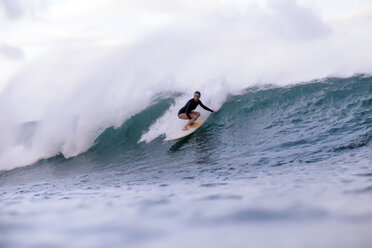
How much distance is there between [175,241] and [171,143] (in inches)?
367

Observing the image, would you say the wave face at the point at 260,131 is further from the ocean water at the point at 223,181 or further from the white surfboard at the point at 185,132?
the white surfboard at the point at 185,132

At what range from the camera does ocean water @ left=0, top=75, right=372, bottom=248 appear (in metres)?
1.94

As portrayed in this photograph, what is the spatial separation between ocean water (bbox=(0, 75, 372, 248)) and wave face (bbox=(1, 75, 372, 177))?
0.13ft

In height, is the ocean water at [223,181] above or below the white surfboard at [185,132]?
below

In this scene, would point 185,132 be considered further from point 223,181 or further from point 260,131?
point 223,181

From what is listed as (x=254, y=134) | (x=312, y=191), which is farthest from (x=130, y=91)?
(x=312, y=191)

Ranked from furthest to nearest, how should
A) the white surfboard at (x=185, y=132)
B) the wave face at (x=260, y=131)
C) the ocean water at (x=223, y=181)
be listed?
the white surfboard at (x=185, y=132), the wave face at (x=260, y=131), the ocean water at (x=223, y=181)

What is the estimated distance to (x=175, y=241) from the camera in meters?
1.81

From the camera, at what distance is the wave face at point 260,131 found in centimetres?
775

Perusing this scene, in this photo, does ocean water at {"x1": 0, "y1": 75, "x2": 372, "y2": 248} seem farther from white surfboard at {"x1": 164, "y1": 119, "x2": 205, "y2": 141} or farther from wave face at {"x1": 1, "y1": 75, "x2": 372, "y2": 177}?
white surfboard at {"x1": 164, "y1": 119, "x2": 205, "y2": 141}

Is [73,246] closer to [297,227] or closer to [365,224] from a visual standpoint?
[297,227]

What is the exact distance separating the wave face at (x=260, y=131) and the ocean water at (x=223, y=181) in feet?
0.13

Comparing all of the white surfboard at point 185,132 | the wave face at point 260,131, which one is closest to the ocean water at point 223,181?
the wave face at point 260,131

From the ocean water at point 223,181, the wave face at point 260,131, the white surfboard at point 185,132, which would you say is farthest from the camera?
the white surfboard at point 185,132
